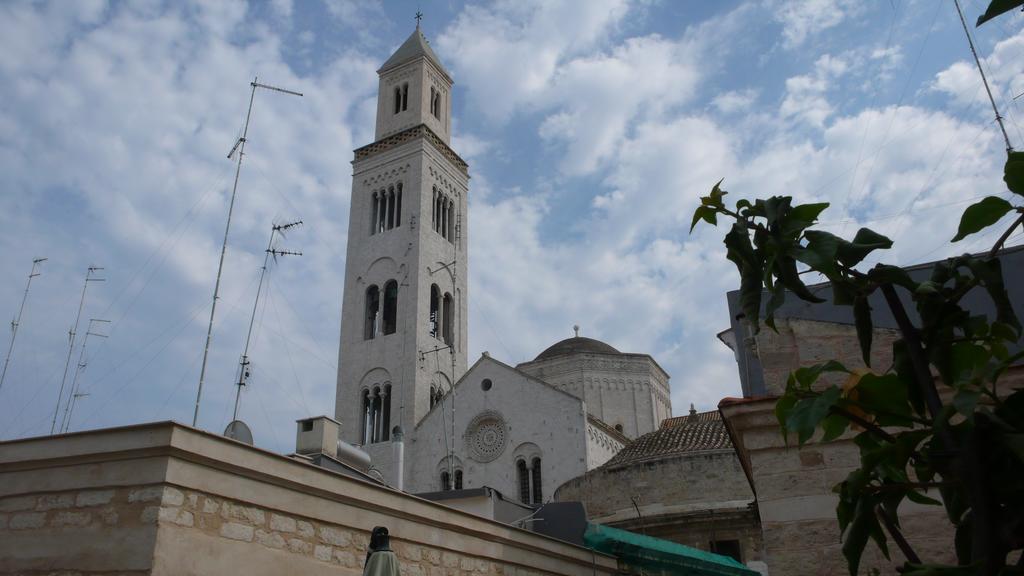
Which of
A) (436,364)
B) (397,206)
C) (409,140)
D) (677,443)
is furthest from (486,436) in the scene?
(409,140)

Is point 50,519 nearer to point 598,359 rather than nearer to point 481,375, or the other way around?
point 481,375

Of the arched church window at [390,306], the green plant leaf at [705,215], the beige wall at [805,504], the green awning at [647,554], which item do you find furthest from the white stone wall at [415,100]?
the green plant leaf at [705,215]

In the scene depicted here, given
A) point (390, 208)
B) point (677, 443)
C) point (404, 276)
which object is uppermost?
point (390, 208)

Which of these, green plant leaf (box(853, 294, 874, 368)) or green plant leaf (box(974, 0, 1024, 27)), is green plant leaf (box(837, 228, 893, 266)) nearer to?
green plant leaf (box(853, 294, 874, 368))

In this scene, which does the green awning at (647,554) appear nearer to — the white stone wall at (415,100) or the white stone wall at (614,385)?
the white stone wall at (614,385)

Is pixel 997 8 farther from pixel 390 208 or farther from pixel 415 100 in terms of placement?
pixel 415 100

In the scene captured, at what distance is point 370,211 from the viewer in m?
40.1

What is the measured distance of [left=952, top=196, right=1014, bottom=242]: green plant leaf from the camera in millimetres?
2541

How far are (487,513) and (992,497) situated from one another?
9.88 m

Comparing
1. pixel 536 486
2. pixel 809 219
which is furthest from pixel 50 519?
pixel 536 486

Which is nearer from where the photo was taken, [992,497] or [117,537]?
[992,497]

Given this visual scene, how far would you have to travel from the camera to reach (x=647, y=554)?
11102 millimetres

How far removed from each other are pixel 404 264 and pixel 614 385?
39.7ft

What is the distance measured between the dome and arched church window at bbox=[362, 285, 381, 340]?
870 cm
